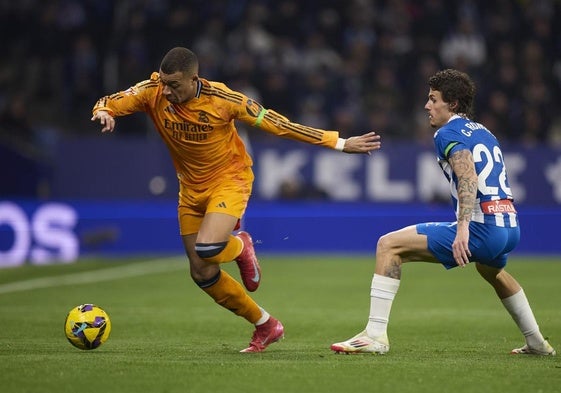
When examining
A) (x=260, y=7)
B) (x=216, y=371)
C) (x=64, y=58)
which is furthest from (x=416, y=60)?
(x=216, y=371)

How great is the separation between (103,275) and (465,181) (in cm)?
947

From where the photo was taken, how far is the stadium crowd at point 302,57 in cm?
2147

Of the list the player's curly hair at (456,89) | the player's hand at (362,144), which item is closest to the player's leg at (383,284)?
the player's hand at (362,144)

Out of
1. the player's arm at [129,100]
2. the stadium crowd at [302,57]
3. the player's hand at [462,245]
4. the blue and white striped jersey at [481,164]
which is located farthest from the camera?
the stadium crowd at [302,57]

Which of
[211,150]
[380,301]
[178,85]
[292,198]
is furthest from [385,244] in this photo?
[292,198]

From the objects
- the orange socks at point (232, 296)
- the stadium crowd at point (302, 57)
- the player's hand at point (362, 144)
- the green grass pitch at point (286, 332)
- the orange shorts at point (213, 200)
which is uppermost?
the stadium crowd at point (302, 57)

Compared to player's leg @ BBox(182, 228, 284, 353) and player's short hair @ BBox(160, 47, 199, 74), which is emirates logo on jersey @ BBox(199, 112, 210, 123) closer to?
player's short hair @ BBox(160, 47, 199, 74)

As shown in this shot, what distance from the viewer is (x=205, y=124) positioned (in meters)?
8.80

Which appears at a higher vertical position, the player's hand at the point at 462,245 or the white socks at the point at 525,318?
the player's hand at the point at 462,245

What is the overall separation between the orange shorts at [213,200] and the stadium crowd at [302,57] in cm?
1221

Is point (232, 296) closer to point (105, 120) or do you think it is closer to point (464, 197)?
point (105, 120)

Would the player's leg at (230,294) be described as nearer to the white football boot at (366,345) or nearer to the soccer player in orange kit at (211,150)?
the soccer player in orange kit at (211,150)

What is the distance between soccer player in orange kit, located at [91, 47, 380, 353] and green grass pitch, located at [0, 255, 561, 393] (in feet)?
1.99

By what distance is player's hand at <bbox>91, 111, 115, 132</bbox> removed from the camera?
8.57 m
